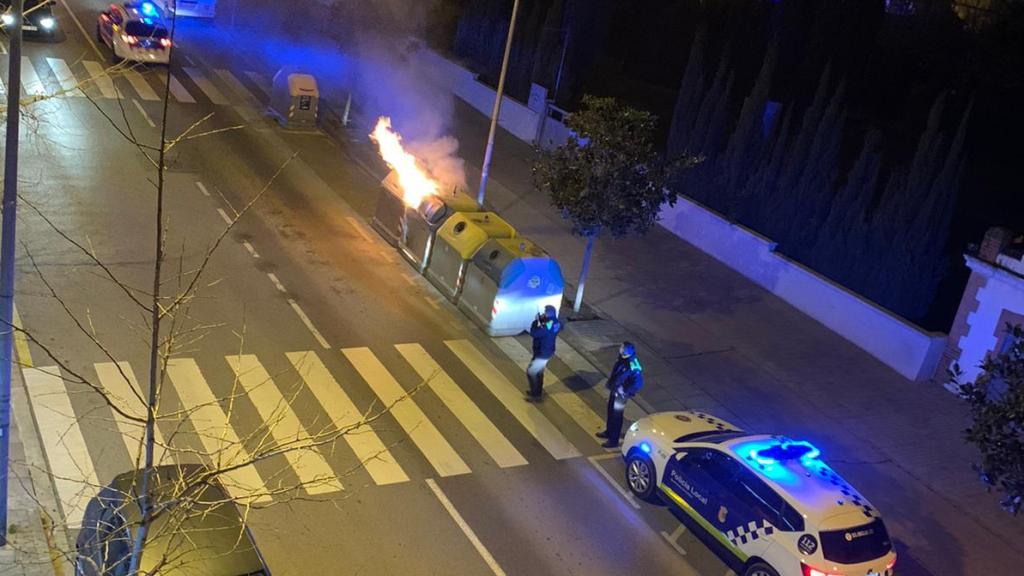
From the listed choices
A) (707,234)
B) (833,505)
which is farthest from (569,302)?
(833,505)

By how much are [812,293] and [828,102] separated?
7.75 m

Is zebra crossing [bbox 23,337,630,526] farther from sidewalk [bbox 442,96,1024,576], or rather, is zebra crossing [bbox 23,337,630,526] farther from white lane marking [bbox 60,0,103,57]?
white lane marking [bbox 60,0,103,57]

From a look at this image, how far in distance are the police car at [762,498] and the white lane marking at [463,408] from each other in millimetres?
1756

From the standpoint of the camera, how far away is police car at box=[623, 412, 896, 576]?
33.9 feet

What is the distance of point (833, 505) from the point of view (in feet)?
34.8

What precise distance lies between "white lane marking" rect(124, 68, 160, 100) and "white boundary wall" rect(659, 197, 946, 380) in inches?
551

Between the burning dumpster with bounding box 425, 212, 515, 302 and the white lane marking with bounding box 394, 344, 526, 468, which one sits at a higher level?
the burning dumpster with bounding box 425, 212, 515, 302

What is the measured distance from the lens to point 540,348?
14273 millimetres

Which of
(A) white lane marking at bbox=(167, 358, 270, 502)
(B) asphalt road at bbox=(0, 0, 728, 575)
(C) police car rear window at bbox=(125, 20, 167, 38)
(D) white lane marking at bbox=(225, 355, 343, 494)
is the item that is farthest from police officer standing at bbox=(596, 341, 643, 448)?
(C) police car rear window at bbox=(125, 20, 167, 38)

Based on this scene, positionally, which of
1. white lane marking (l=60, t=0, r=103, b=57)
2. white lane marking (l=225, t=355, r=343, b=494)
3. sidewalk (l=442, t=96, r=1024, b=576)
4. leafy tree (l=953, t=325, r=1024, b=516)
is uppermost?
leafy tree (l=953, t=325, r=1024, b=516)

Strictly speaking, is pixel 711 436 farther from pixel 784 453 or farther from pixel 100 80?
pixel 100 80

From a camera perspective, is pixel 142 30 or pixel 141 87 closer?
pixel 141 87

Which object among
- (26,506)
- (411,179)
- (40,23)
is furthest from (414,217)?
(40,23)

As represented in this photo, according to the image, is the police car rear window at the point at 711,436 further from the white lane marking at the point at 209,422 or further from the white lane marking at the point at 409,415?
the white lane marking at the point at 209,422
